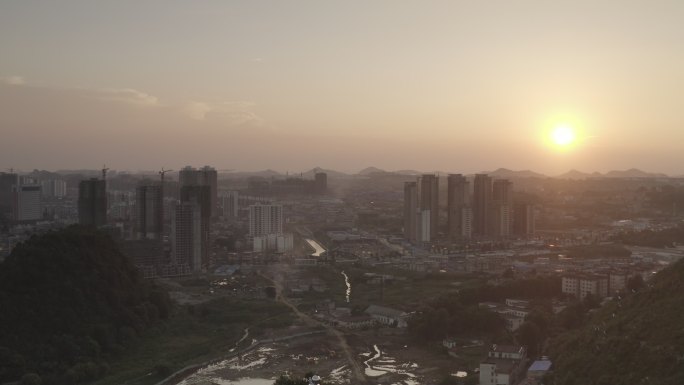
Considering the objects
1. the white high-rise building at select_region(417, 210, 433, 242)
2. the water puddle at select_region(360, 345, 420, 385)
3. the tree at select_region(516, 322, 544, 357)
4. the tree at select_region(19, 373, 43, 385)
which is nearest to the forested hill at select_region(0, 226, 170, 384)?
the tree at select_region(19, 373, 43, 385)

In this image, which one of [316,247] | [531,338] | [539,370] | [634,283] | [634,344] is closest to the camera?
[634,344]

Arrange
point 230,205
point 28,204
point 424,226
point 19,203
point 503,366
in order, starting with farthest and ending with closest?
point 230,205
point 28,204
point 19,203
point 424,226
point 503,366

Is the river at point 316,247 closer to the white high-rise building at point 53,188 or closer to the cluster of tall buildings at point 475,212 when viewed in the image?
the cluster of tall buildings at point 475,212

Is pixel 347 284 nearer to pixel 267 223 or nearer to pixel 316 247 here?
Result: pixel 267 223

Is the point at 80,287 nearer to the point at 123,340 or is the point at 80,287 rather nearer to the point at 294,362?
the point at 123,340

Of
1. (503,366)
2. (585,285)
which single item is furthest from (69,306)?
(585,285)

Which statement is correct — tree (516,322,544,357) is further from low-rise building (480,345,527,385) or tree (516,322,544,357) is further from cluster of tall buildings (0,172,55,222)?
cluster of tall buildings (0,172,55,222)
